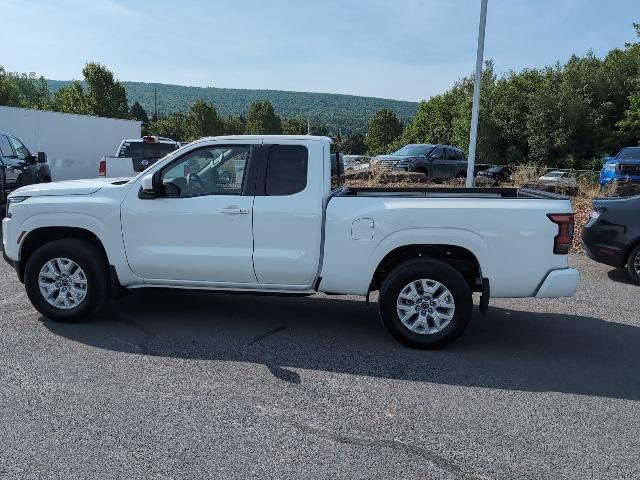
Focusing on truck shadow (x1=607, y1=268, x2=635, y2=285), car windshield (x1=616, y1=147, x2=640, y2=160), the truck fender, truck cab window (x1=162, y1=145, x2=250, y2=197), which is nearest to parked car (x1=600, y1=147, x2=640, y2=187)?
car windshield (x1=616, y1=147, x2=640, y2=160)

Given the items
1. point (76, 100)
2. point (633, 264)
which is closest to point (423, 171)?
point (633, 264)

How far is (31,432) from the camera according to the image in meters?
3.47

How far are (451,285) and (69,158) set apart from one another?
64.3 ft

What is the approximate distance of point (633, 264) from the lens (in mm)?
7895

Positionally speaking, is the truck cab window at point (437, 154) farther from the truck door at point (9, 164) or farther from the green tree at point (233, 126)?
the green tree at point (233, 126)

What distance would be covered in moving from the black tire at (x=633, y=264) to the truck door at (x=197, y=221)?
565cm

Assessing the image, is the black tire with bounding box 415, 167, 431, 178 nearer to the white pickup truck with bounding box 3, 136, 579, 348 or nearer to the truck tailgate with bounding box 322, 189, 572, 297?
the white pickup truck with bounding box 3, 136, 579, 348

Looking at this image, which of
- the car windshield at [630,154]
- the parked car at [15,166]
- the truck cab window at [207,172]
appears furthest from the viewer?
the car windshield at [630,154]

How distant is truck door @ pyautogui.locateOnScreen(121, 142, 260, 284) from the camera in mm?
5215

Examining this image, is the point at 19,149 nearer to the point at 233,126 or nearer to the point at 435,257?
the point at 435,257

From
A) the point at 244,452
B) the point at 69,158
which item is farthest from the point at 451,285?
the point at 69,158

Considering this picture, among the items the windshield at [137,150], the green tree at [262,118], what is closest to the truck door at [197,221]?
the windshield at [137,150]

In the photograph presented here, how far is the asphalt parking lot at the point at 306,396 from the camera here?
10.6 feet

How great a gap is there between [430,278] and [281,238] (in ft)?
4.56
